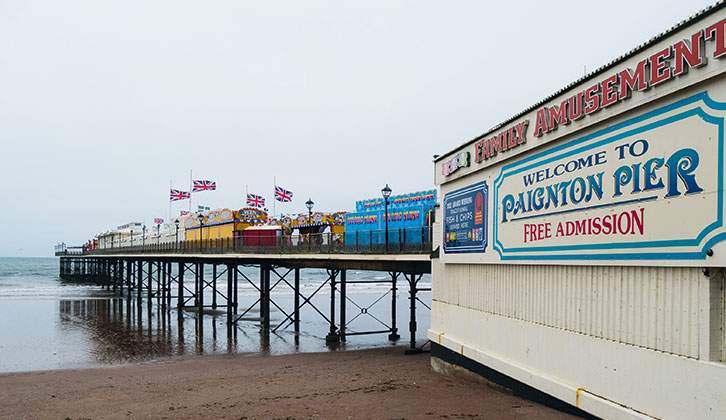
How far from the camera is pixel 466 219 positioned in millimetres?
12531

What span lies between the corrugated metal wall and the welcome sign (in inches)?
11.1

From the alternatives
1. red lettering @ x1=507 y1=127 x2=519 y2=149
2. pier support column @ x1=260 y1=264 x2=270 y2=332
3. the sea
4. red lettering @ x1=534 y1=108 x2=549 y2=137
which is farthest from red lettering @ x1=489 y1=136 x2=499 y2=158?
pier support column @ x1=260 y1=264 x2=270 y2=332

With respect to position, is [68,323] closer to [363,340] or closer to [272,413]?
[363,340]

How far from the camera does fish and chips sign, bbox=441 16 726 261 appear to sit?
6230mm

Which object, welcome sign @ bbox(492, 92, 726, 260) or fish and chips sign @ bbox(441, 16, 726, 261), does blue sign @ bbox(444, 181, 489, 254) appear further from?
welcome sign @ bbox(492, 92, 726, 260)

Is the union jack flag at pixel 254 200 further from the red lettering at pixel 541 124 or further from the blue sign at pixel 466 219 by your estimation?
the red lettering at pixel 541 124

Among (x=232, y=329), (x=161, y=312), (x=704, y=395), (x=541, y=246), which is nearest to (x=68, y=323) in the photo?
(x=161, y=312)

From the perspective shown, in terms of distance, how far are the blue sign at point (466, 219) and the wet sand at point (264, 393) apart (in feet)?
9.83

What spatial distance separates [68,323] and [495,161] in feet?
90.7

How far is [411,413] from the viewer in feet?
32.3

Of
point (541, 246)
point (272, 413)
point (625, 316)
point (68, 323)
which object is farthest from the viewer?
point (68, 323)

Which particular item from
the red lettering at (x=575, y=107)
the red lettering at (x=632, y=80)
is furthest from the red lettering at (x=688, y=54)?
the red lettering at (x=575, y=107)

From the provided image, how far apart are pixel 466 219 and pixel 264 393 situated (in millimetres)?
5920

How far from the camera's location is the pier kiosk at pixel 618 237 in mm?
6250
